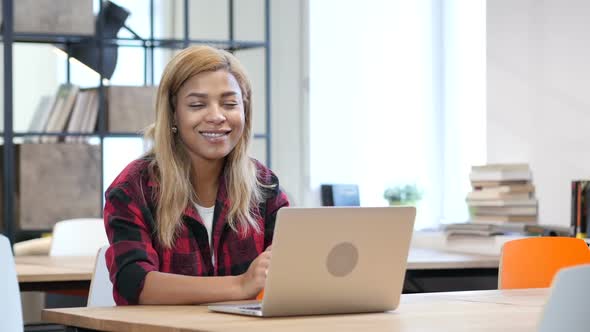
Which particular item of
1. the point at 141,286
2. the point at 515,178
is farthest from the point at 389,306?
the point at 515,178

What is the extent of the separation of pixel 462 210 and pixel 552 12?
5.99 ft

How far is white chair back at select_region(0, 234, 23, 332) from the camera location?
2.24 metres

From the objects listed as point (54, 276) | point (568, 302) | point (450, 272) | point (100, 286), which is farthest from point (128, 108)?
point (568, 302)

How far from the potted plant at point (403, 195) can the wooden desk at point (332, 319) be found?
3955 millimetres

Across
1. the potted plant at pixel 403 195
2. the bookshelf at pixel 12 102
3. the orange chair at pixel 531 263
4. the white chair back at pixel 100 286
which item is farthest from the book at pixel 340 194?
the white chair back at pixel 100 286

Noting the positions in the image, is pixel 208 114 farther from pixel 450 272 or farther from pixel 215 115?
pixel 450 272

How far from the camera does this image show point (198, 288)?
2.29m

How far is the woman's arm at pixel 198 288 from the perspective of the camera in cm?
229

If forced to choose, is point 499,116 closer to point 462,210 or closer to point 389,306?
point 462,210

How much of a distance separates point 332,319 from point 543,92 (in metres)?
3.39

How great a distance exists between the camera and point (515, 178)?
5.14 meters

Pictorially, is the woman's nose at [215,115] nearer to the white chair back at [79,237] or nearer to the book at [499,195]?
the white chair back at [79,237]

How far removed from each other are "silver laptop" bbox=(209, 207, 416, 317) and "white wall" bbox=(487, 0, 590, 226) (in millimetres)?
2951

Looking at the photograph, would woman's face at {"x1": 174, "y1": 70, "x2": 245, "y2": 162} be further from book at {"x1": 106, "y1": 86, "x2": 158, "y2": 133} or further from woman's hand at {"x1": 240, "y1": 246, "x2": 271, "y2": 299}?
book at {"x1": 106, "y1": 86, "x2": 158, "y2": 133}
